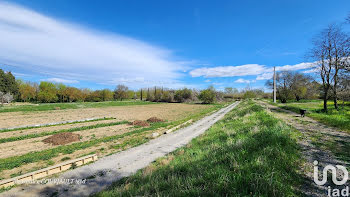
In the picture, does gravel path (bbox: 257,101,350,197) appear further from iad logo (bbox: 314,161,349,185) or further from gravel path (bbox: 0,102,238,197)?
gravel path (bbox: 0,102,238,197)

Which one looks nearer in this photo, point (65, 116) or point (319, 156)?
point (319, 156)

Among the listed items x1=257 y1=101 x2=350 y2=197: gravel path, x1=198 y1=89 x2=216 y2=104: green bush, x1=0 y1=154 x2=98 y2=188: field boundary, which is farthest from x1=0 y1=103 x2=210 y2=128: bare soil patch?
x1=198 y1=89 x2=216 y2=104: green bush

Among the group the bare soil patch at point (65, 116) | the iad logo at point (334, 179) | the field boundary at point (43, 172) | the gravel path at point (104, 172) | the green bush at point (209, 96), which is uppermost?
the green bush at point (209, 96)

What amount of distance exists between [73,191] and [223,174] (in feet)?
16.9

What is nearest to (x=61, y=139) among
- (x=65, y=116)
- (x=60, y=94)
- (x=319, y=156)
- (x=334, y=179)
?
(x=334, y=179)

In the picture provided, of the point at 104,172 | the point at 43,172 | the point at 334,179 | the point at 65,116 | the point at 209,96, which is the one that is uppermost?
the point at 209,96

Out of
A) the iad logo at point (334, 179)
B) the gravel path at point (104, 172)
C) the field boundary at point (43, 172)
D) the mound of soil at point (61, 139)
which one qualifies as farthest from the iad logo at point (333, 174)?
the mound of soil at point (61, 139)

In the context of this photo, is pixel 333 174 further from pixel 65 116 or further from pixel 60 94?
pixel 60 94

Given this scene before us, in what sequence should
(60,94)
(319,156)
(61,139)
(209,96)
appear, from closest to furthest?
1. (319,156)
2. (61,139)
3. (209,96)
4. (60,94)

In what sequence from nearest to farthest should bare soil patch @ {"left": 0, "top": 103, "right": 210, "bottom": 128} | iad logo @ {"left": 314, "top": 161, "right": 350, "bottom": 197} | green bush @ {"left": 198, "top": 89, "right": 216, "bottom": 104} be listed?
1. iad logo @ {"left": 314, "top": 161, "right": 350, "bottom": 197}
2. bare soil patch @ {"left": 0, "top": 103, "right": 210, "bottom": 128}
3. green bush @ {"left": 198, "top": 89, "right": 216, "bottom": 104}

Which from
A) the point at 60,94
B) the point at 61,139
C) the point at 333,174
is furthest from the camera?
the point at 60,94

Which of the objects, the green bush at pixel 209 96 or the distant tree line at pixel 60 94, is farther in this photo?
the green bush at pixel 209 96

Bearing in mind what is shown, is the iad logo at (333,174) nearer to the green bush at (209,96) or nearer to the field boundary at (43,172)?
the field boundary at (43,172)

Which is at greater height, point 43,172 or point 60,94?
point 60,94
